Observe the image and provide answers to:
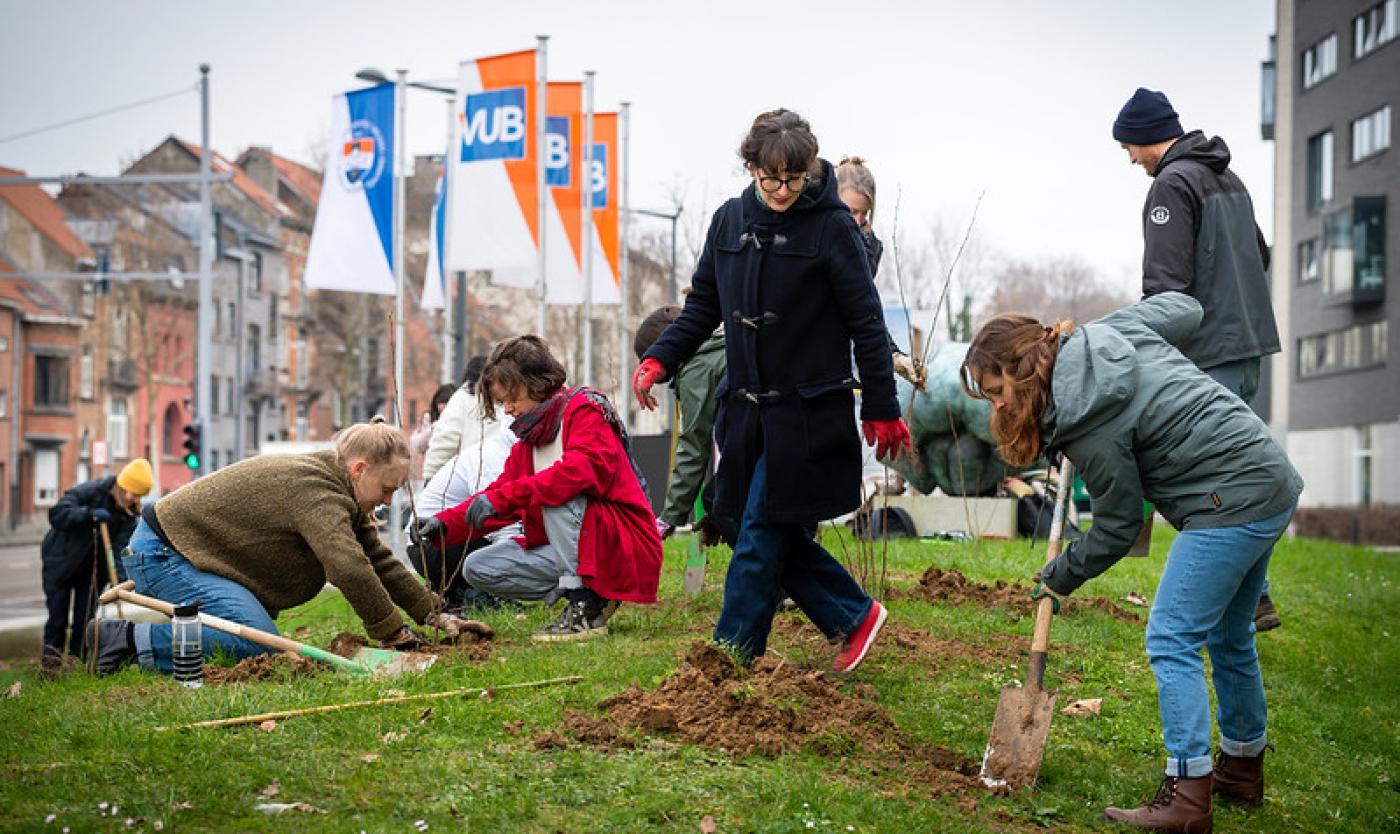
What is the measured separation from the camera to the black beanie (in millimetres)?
6809

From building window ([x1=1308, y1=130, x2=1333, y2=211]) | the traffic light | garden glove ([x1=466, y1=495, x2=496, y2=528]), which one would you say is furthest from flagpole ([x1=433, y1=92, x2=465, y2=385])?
building window ([x1=1308, y1=130, x2=1333, y2=211])

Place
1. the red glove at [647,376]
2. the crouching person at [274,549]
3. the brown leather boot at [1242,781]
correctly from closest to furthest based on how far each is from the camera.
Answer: the brown leather boot at [1242,781] → the red glove at [647,376] → the crouching person at [274,549]

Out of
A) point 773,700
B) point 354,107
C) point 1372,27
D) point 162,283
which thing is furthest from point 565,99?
point 162,283

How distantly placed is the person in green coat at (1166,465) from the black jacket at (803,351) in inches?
40.7

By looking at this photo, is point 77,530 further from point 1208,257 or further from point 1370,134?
point 1370,134

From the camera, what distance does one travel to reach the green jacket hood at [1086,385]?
4629 millimetres

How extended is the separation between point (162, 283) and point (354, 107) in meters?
47.9

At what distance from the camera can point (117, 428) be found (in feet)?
211

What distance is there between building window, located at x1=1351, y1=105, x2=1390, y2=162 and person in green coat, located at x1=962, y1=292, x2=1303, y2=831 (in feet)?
148

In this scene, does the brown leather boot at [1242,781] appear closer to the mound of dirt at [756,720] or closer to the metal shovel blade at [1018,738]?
the metal shovel blade at [1018,738]

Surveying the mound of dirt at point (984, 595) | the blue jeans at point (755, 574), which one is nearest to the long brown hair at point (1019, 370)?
the blue jeans at point (755, 574)

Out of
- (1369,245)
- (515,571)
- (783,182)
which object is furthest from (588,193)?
(1369,245)

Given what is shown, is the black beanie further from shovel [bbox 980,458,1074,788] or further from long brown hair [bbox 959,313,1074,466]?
shovel [bbox 980,458,1074,788]

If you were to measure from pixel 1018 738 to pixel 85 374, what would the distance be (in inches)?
2440
